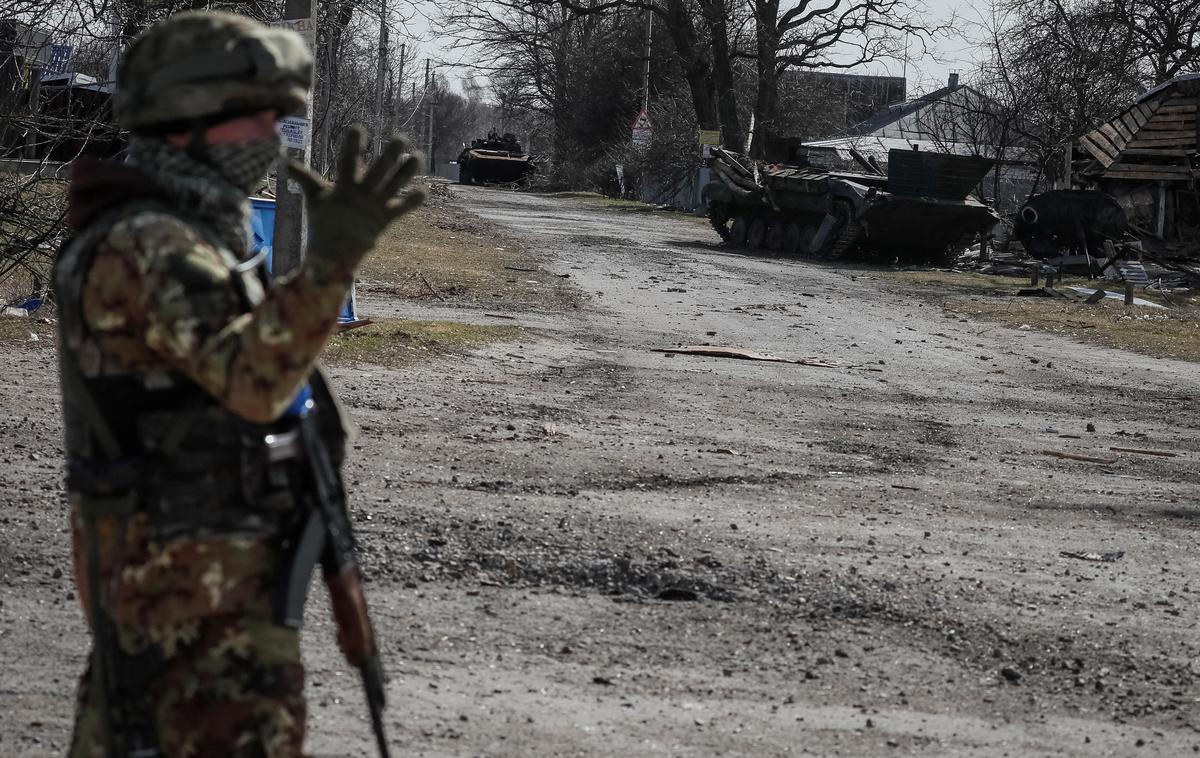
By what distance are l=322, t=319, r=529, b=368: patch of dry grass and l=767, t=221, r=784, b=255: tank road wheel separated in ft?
51.2

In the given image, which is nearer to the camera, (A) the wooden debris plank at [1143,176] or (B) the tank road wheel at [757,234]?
(A) the wooden debris plank at [1143,176]

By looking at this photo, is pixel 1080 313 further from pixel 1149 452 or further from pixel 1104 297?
pixel 1149 452

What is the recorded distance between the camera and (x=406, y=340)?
478 inches

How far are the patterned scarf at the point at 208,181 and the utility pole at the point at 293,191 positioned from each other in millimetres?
8043

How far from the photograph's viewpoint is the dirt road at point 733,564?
4.42 meters

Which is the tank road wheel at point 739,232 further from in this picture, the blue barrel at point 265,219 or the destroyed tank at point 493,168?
the destroyed tank at point 493,168

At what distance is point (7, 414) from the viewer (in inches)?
325

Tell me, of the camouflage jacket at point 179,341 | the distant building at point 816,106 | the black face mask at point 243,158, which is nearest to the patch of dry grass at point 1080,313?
the black face mask at point 243,158

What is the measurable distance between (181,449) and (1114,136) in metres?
28.8

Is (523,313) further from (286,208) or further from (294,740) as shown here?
(294,740)

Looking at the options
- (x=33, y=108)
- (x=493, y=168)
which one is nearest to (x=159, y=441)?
(x=33, y=108)

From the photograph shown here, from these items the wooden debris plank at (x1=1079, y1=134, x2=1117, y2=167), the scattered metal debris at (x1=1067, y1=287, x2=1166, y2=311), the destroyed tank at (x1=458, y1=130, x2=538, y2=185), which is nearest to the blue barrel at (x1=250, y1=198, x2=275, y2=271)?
the scattered metal debris at (x1=1067, y1=287, x2=1166, y2=311)

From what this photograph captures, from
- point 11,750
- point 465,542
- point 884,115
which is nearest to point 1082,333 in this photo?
point 465,542

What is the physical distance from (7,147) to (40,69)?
839 mm
